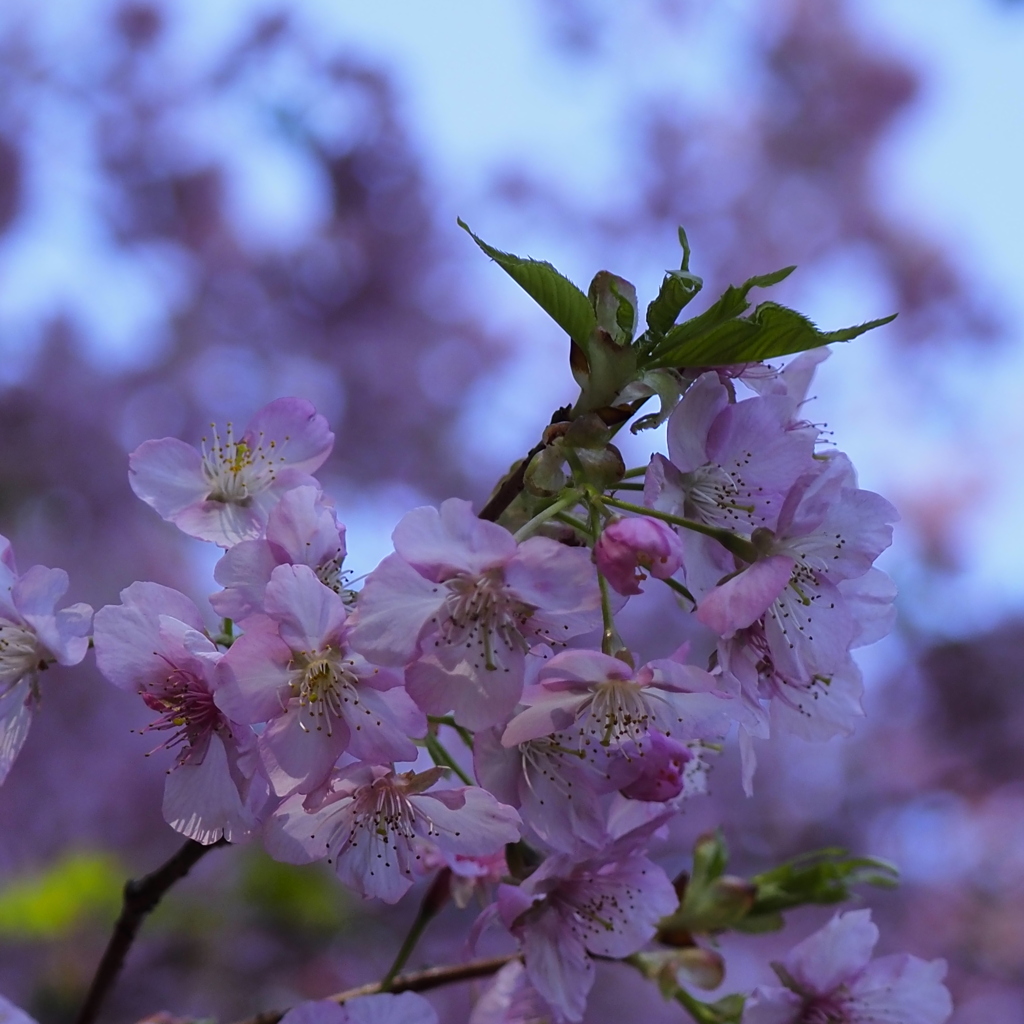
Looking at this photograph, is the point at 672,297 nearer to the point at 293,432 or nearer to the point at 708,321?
the point at 708,321

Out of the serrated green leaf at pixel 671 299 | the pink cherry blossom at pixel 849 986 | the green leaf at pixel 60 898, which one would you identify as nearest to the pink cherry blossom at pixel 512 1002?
the pink cherry blossom at pixel 849 986

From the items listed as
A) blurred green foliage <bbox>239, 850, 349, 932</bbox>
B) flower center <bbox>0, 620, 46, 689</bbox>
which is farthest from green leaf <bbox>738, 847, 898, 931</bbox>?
blurred green foliage <bbox>239, 850, 349, 932</bbox>

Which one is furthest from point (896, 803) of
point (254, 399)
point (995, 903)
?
point (254, 399)

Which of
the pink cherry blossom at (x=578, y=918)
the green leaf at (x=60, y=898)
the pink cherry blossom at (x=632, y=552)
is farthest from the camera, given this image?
the green leaf at (x=60, y=898)

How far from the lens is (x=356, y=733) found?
0.76 metres

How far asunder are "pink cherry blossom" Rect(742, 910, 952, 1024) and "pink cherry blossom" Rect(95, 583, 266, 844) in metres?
0.60

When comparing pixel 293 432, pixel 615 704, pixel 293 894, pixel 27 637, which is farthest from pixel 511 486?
pixel 293 894

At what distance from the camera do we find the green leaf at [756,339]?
79 cm

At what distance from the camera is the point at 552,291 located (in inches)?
31.6

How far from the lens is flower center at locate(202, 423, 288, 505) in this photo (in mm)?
978

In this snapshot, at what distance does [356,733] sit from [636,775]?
220mm

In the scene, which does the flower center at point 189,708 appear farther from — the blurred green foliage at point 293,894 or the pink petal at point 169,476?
the blurred green foliage at point 293,894

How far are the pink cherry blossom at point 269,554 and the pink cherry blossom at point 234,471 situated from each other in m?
0.13

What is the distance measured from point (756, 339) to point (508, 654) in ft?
0.99
